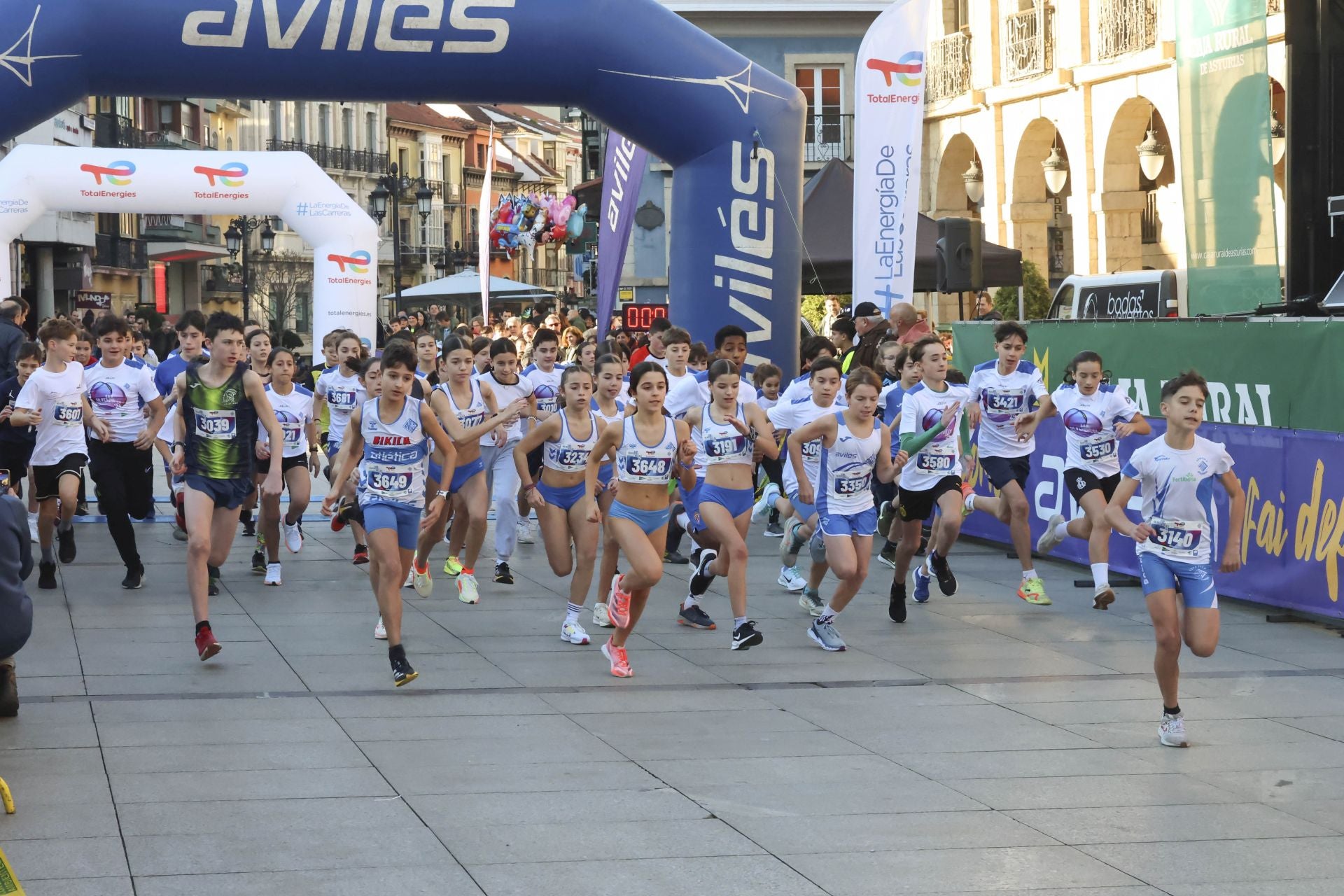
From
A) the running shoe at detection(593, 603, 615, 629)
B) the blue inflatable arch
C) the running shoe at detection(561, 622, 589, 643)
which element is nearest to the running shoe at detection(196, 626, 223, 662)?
the running shoe at detection(561, 622, 589, 643)

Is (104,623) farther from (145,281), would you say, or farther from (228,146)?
(228,146)

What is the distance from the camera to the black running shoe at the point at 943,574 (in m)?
11.9

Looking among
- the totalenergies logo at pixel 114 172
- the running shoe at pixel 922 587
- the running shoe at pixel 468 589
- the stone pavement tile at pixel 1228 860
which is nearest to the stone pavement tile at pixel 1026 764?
the stone pavement tile at pixel 1228 860

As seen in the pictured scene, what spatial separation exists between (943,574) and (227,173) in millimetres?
17414

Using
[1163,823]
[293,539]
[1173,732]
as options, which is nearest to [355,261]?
[293,539]

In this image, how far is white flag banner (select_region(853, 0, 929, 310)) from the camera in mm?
16125

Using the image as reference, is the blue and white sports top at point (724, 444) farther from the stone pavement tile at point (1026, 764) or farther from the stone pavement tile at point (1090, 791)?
the stone pavement tile at point (1090, 791)

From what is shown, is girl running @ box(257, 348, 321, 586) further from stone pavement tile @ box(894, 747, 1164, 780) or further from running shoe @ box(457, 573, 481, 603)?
stone pavement tile @ box(894, 747, 1164, 780)

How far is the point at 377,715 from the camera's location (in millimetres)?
8250

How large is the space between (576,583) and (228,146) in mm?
68980

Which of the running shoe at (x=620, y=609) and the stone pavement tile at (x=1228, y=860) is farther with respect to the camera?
the running shoe at (x=620, y=609)

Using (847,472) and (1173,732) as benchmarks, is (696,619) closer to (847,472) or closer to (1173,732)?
(847,472)

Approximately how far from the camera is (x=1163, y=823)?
6.36 metres

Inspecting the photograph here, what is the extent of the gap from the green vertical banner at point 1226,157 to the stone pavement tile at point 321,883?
33.9 ft
